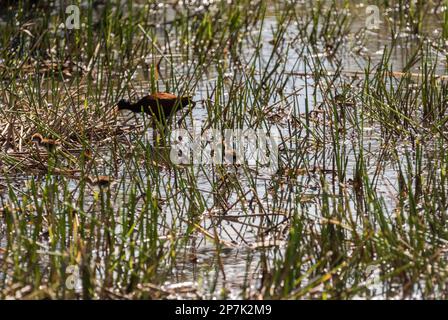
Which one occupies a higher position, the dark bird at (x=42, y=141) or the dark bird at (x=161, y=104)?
the dark bird at (x=161, y=104)

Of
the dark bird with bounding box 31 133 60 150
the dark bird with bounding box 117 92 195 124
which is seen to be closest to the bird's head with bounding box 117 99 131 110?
the dark bird with bounding box 117 92 195 124

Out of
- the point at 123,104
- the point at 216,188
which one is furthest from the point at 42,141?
the point at 216,188

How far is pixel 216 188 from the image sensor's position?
Answer: 15.2ft

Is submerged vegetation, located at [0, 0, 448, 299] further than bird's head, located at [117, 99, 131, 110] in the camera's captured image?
No

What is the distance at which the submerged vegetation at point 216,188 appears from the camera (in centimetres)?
362

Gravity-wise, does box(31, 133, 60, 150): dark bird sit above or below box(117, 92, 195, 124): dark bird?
below

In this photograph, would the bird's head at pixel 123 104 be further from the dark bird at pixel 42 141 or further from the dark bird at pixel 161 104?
the dark bird at pixel 42 141

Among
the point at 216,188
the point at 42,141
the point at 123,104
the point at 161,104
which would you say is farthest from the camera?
the point at 123,104

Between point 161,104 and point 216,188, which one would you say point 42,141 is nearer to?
point 161,104

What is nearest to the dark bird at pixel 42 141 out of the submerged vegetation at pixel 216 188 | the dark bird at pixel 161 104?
the submerged vegetation at pixel 216 188

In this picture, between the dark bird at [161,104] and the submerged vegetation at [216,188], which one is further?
the dark bird at [161,104]

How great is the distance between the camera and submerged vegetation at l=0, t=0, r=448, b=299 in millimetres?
3625

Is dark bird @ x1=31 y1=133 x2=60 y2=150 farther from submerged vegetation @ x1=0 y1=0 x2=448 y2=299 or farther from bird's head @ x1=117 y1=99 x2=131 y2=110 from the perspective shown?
bird's head @ x1=117 y1=99 x2=131 y2=110
